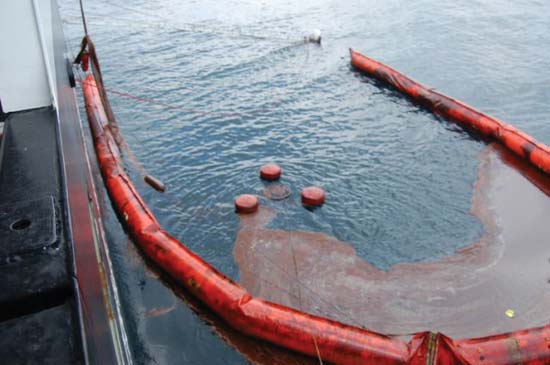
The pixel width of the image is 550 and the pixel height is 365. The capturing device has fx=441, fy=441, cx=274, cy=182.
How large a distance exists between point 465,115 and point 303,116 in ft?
14.7

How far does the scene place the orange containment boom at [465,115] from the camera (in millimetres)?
10188

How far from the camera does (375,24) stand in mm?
21422

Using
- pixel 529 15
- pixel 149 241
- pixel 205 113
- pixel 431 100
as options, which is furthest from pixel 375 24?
pixel 149 241

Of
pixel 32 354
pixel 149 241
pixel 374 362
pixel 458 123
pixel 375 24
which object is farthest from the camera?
pixel 375 24

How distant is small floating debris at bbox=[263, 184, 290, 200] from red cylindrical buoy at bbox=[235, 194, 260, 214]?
53 centimetres

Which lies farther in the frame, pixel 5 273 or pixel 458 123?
pixel 458 123

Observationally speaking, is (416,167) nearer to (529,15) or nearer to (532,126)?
(532,126)

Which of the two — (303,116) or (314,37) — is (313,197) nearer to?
(303,116)

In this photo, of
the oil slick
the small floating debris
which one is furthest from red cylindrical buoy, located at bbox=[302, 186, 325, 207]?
the oil slick

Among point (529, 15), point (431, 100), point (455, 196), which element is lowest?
point (455, 196)

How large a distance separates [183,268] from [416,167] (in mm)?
6392

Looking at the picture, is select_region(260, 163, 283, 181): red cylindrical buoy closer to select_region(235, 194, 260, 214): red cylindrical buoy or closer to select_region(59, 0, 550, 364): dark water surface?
select_region(59, 0, 550, 364): dark water surface

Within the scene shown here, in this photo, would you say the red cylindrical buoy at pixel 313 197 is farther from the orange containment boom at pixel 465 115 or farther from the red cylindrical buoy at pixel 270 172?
the orange containment boom at pixel 465 115

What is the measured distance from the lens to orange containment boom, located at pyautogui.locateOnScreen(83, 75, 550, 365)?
525 centimetres
